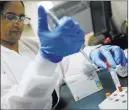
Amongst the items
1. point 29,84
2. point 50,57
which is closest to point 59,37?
point 50,57

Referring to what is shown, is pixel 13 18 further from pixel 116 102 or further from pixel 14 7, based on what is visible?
pixel 116 102

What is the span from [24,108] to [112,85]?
17.5 inches

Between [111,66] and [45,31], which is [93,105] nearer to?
[111,66]

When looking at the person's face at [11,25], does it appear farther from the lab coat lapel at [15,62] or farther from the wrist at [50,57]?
the wrist at [50,57]

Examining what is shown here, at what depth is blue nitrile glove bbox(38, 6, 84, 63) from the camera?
26.8 inches

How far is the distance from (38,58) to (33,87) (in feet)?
0.34

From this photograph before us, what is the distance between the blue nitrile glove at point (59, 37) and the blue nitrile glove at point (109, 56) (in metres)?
0.35

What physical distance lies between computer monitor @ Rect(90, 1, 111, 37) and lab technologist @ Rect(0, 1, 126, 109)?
77 cm

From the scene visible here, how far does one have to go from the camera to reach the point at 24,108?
86 centimetres

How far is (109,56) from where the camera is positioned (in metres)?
1.05

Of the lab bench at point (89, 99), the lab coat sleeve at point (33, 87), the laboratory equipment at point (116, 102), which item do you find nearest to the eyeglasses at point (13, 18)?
the lab coat sleeve at point (33, 87)

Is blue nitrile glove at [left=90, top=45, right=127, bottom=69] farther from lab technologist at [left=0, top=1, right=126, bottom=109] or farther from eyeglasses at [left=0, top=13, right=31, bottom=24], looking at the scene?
eyeglasses at [left=0, top=13, right=31, bottom=24]

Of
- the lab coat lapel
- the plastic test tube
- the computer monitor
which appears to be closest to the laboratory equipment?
the plastic test tube

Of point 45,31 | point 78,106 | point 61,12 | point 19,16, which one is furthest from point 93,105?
point 61,12
